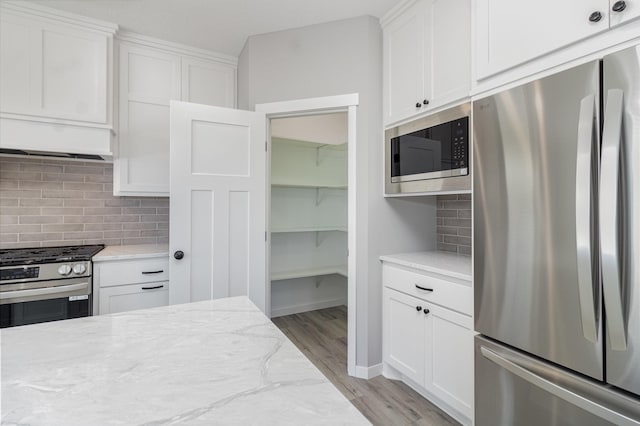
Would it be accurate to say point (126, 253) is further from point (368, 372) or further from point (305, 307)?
point (305, 307)

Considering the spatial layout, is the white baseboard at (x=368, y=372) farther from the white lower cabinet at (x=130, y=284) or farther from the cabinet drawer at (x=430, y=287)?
the white lower cabinet at (x=130, y=284)

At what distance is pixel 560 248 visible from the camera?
104 centimetres

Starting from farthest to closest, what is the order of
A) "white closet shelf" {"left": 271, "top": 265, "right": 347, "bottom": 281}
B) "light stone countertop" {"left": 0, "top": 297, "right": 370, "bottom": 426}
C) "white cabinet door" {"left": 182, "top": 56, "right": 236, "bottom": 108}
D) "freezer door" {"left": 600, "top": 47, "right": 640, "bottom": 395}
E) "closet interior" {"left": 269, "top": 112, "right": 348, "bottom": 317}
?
"closet interior" {"left": 269, "top": 112, "right": 348, "bottom": 317} < "white closet shelf" {"left": 271, "top": 265, "right": 347, "bottom": 281} < "white cabinet door" {"left": 182, "top": 56, "right": 236, "bottom": 108} < "freezer door" {"left": 600, "top": 47, "right": 640, "bottom": 395} < "light stone countertop" {"left": 0, "top": 297, "right": 370, "bottom": 426}

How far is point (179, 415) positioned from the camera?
0.52m

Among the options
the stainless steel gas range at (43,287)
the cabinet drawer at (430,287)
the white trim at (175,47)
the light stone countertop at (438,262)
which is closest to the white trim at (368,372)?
the cabinet drawer at (430,287)

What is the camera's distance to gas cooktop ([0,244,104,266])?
6.24ft

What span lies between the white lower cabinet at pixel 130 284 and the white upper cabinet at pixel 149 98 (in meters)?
0.62

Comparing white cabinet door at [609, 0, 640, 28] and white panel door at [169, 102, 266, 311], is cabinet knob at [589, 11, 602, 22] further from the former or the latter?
white panel door at [169, 102, 266, 311]

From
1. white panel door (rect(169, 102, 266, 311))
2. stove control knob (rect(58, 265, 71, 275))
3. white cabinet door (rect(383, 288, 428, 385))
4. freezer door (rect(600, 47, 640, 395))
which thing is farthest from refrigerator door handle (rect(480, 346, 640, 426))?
stove control knob (rect(58, 265, 71, 275))

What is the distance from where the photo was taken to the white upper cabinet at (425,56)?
1.67 meters

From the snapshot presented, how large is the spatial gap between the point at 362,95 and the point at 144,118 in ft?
5.78

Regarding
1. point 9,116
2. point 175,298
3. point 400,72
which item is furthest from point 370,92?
point 9,116

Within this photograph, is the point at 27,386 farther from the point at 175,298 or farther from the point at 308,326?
the point at 308,326

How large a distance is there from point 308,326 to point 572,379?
97.3 inches
